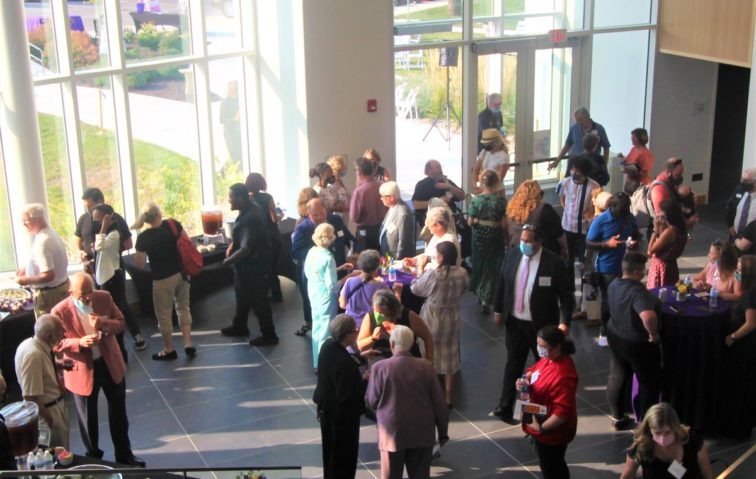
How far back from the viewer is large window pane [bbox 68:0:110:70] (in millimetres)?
9500

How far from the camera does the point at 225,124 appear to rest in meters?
11.4

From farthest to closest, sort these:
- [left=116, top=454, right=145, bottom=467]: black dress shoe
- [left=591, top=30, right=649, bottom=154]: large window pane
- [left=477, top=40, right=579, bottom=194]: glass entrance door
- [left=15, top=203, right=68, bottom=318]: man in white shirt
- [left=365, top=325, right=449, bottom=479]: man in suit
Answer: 1. [left=591, top=30, right=649, bottom=154]: large window pane
2. [left=477, top=40, right=579, bottom=194]: glass entrance door
3. [left=15, top=203, right=68, bottom=318]: man in white shirt
4. [left=116, top=454, right=145, bottom=467]: black dress shoe
5. [left=365, top=325, right=449, bottom=479]: man in suit

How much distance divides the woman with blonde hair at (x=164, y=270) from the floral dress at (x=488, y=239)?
296 cm

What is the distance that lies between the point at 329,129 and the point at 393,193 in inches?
117

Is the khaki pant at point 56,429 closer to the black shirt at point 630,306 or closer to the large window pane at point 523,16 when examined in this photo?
the black shirt at point 630,306

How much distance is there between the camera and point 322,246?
7.75m

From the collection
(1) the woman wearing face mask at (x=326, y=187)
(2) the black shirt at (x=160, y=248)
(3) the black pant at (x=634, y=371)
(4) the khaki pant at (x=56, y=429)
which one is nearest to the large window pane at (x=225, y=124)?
(1) the woman wearing face mask at (x=326, y=187)

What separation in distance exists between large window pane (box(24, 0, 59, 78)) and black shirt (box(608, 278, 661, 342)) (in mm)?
6103

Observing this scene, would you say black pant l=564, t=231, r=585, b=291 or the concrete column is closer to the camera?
the concrete column

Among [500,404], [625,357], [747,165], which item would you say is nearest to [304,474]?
[500,404]

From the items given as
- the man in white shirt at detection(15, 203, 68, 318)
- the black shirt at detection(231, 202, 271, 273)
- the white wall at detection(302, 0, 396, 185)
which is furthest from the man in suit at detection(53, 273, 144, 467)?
the white wall at detection(302, 0, 396, 185)

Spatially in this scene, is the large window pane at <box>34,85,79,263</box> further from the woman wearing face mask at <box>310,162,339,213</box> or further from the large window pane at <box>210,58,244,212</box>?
the woman wearing face mask at <box>310,162,339,213</box>

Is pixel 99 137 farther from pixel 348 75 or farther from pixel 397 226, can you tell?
pixel 397 226

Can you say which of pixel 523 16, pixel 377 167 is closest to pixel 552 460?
pixel 377 167
